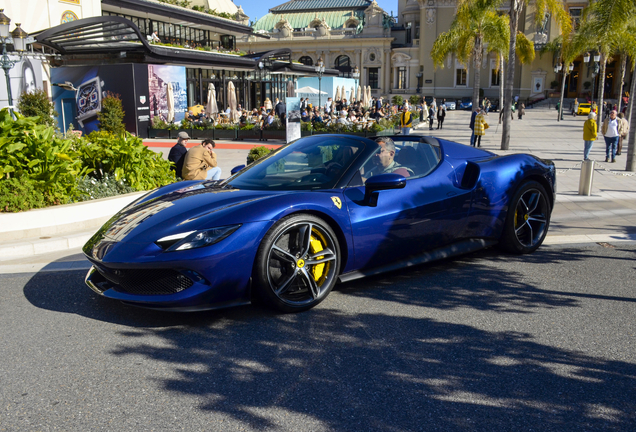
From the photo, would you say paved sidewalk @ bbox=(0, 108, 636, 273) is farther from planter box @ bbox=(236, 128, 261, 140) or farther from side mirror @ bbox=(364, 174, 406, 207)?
planter box @ bbox=(236, 128, 261, 140)

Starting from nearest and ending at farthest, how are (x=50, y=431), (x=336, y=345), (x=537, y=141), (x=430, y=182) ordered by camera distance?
1. (x=50, y=431)
2. (x=336, y=345)
3. (x=430, y=182)
4. (x=537, y=141)

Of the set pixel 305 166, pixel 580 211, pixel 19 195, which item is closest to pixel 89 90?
pixel 19 195

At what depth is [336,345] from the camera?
3.92 meters

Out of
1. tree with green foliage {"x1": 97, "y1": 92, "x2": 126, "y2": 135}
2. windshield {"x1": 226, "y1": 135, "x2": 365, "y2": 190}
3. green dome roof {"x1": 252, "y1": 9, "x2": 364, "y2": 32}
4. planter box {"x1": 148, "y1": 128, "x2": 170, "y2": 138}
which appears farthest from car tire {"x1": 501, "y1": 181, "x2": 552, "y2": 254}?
green dome roof {"x1": 252, "y1": 9, "x2": 364, "y2": 32}

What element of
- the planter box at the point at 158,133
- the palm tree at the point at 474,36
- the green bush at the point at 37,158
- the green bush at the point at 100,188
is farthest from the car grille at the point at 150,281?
the palm tree at the point at 474,36

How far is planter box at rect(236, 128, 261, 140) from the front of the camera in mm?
26609

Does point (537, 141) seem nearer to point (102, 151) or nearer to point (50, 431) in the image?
point (102, 151)

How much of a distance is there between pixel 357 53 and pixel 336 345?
305 feet

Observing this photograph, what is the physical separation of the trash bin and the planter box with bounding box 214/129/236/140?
729 inches

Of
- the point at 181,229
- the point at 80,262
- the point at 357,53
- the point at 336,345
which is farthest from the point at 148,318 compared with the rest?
the point at 357,53

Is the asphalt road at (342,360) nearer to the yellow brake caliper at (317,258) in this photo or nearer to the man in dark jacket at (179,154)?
the yellow brake caliper at (317,258)

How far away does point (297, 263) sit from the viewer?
4426 millimetres

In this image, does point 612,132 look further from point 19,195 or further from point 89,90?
point 89,90

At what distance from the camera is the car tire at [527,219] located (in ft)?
19.8
